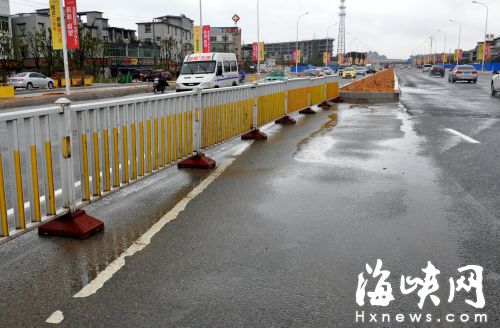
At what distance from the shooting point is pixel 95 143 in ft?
17.3

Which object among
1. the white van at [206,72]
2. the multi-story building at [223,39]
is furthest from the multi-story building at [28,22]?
the multi-story building at [223,39]

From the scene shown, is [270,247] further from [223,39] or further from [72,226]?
[223,39]

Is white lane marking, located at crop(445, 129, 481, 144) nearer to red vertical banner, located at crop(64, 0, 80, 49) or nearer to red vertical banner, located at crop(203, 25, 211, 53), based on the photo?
red vertical banner, located at crop(64, 0, 80, 49)

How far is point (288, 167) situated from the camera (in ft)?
27.3

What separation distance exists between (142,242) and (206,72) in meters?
22.0

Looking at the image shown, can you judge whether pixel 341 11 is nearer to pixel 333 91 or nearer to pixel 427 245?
pixel 333 91

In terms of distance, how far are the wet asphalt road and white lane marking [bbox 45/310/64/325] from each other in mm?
50

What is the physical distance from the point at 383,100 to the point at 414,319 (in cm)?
2184

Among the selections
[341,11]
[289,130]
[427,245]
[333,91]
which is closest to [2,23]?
[333,91]

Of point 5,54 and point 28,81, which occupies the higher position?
point 5,54

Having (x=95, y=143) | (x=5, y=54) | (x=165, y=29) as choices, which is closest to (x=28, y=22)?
(x=5, y=54)

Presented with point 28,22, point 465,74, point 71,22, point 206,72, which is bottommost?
point 465,74

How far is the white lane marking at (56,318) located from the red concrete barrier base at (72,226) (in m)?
1.58

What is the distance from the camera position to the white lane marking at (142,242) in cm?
377
